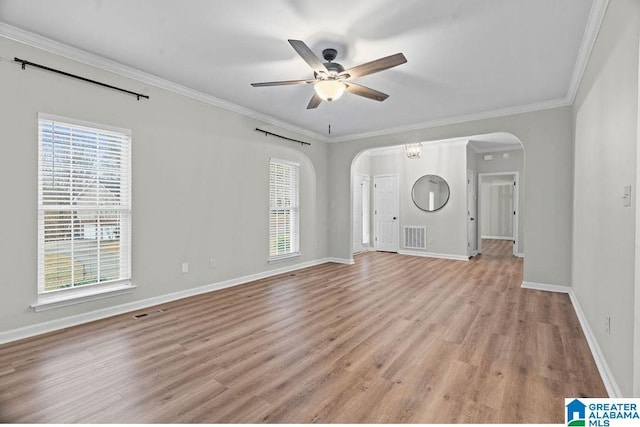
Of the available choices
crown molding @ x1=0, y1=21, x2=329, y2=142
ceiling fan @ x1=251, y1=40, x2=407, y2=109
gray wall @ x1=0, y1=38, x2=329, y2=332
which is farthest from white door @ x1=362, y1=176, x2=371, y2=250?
ceiling fan @ x1=251, y1=40, x2=407, y2=109

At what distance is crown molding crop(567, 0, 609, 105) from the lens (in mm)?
2322

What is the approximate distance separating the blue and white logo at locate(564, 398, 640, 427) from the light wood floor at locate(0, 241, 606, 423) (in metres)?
0.08

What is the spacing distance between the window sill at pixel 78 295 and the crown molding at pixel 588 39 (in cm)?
507

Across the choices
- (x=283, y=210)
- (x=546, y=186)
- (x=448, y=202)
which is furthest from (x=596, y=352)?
(x=448, y=202)

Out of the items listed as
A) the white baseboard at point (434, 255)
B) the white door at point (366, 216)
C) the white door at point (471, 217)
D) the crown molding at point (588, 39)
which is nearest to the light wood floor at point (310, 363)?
the crown molding at point (588, 39)

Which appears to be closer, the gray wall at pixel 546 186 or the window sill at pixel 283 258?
the gray wall at pixel 546 186

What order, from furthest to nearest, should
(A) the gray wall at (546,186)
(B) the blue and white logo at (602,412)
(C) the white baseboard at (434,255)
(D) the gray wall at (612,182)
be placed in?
(C) the white baseboard at (434,255) < (A) the gray wall at (546,186) < (D) the gray wall at (612,182) < (B) the blue and white logo at (602,412)

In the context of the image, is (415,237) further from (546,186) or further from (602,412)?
(602,412)

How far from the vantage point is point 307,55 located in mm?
2539

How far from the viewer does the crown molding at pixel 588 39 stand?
232 centimetres

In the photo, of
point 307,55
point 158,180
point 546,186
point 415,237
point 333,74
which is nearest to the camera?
point 307,55

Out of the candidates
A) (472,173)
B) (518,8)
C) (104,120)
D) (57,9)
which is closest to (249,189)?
(104,120)

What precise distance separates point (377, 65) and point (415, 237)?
5.94 metres

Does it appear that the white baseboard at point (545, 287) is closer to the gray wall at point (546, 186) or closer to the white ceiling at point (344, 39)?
the gray wall at point (546, 186)
